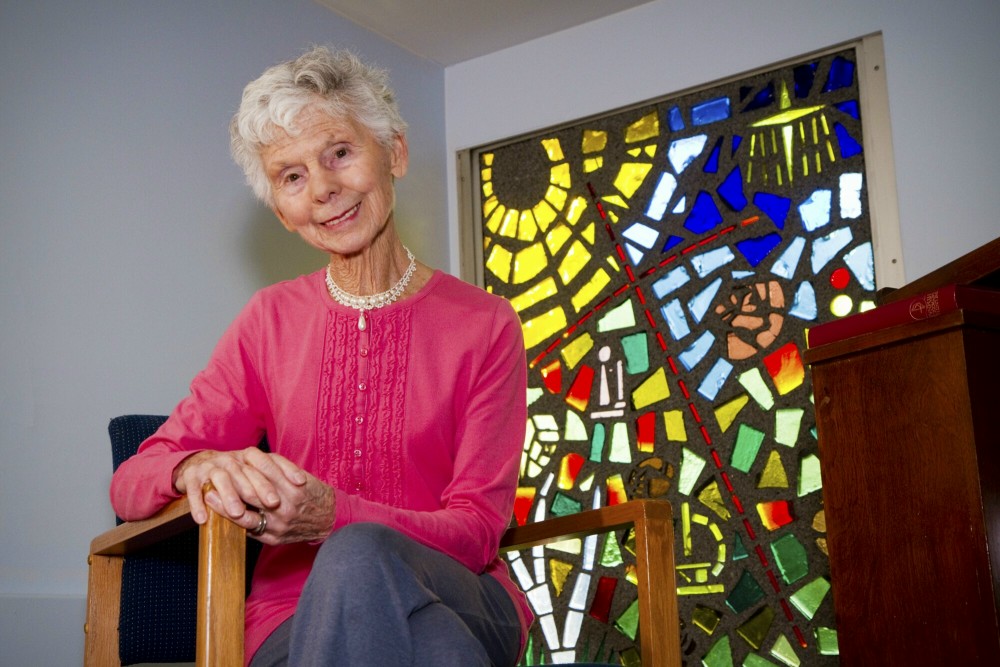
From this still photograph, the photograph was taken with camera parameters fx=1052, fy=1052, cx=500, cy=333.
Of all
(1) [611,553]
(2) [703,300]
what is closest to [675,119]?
(2) [703,300]

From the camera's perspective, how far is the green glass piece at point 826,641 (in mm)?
2832

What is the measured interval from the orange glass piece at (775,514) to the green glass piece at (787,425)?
171mm

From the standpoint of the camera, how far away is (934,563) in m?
1.81

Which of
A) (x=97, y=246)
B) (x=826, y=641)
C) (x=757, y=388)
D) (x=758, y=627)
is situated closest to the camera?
(x=97, y=246)

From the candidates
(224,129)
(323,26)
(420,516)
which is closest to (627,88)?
(323,26)

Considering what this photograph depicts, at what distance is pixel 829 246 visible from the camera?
9.86 ft

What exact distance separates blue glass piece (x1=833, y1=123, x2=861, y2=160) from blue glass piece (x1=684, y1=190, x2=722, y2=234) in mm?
400

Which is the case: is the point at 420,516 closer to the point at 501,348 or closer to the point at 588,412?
the point at 501,348

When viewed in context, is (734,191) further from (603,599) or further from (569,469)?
(603,599)

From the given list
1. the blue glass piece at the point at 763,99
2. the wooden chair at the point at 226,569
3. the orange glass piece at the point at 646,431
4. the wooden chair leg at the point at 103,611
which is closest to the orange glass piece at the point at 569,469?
the orange glass piece at the point at 646,431

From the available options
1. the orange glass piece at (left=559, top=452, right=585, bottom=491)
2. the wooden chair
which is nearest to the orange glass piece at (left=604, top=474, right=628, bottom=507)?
the orange glass piece at (left=559, top=452, right=585, bottom=491)

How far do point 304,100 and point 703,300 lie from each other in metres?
1.72

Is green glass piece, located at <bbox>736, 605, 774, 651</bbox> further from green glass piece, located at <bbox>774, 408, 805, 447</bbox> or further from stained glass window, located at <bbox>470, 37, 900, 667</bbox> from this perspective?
green glass piece, located at <bbox>774, 408, 805, 447</bbox>

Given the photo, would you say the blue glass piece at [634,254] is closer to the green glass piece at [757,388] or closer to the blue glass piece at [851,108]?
the green glass piece at [757,388]
